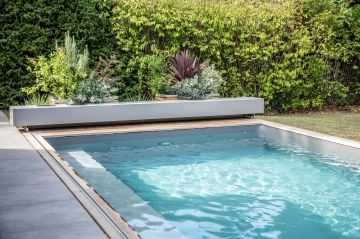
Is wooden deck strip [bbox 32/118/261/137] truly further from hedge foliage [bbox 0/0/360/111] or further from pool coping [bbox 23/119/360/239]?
hedge foliage [bbox 0/0/360/111]

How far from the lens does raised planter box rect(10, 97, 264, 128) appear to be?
8.79 metres

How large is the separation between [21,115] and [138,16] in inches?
153

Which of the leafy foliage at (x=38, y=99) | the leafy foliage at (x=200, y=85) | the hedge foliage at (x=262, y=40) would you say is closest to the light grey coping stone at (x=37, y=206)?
the leafy foliage at (x=38, y=99)

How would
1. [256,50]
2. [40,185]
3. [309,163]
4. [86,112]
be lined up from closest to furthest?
[40,185], [309,163], [86,112], [256,50]

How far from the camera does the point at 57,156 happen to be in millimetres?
6391

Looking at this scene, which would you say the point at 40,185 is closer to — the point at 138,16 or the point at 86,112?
the point at 86,112

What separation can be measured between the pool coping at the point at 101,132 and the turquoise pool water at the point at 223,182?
0.17 meters

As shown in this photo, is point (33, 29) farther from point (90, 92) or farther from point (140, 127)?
point (140, 127)

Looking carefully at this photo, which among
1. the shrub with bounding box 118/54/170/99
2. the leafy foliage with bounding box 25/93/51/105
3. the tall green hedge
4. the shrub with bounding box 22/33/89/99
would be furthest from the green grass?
the leafy foliage with bounding box 25/93/51/105

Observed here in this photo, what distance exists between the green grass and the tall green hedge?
4.65 meters

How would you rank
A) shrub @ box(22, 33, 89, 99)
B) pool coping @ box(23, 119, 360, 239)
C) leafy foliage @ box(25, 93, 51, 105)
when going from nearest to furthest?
pool coping @ box(23, 119, 360, 239) → shrub @ box(22, 33, 89, 99) → leafy foliage @ box(25, 93, 51, 105)

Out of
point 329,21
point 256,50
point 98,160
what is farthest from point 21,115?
point 329,21

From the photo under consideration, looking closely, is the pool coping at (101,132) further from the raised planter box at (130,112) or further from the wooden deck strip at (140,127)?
the raised planter box at (130,112)

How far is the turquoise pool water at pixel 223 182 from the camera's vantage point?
4.31 metres
